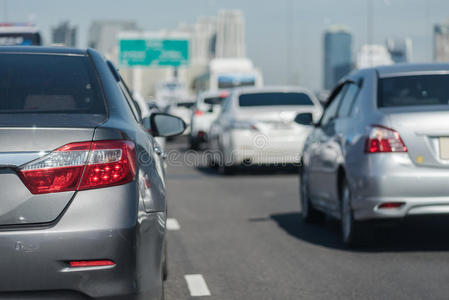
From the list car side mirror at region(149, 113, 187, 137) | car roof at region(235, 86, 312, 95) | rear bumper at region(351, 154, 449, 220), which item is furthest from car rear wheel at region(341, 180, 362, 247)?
car roof at region(235, 86, 312, 95)

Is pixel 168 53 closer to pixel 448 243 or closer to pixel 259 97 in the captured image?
pixel 259 97

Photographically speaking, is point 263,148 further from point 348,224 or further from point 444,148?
point 444,148

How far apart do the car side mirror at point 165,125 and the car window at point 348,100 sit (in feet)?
8.88

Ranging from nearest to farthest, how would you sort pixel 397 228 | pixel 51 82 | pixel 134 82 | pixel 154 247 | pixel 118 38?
pixel 154 247
pixel 51 82
pixel 397 228
pixel 118 38
pixel 134 82

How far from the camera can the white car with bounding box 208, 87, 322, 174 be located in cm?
1766

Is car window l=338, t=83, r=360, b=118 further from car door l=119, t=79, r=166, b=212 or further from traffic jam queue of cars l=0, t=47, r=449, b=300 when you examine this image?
car door l=119, t=79, r=166, b=212

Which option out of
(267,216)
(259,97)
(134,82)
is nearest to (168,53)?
(259,97)

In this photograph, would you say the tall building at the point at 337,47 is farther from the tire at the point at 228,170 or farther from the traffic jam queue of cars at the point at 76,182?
the traffic jam queue of cars at the point at 76,182

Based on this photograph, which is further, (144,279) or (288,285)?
(288,285)

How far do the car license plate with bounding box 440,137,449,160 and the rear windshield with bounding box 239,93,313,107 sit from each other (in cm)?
1108

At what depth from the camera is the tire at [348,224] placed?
26.2 feet

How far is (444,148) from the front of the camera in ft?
24.3

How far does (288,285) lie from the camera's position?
21.4 feet

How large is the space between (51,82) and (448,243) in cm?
478
